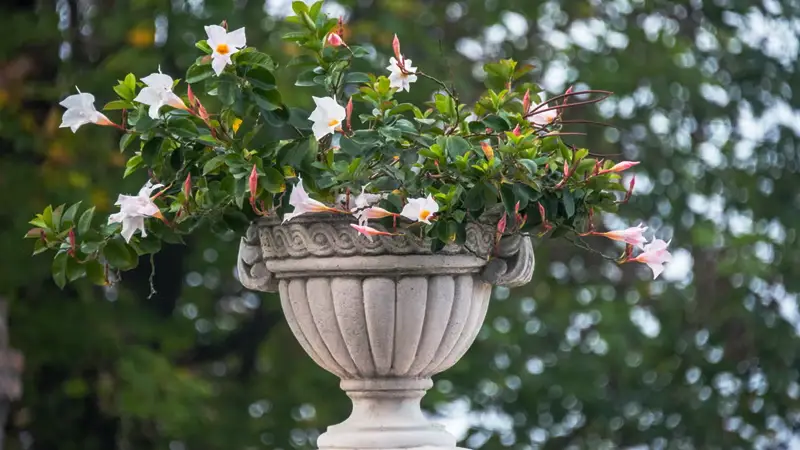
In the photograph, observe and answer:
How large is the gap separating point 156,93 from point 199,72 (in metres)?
0.10

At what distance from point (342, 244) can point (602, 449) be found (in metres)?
5.20

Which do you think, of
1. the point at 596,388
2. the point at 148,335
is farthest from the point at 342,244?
the point at 596,388

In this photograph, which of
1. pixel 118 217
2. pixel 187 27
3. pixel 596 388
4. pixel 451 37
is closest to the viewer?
pixel 118 217

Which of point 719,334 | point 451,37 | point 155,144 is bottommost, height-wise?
point 155,144

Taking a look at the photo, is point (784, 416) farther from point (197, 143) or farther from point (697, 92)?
point (197, 143)

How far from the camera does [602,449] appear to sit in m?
7.37

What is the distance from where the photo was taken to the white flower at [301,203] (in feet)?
7.84

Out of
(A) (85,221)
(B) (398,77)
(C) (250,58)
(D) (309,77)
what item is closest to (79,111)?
(A) (85,221)

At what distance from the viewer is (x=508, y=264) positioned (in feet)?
8.81

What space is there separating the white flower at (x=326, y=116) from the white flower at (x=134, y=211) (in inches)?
15.3

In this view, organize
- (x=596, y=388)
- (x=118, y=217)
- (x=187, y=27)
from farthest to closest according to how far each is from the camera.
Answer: (x=596, y=388), (x=187, y=27), (x=118, y=217)

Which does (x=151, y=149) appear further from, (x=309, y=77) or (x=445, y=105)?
(x=445, y=105)

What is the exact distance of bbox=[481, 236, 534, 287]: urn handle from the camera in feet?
8.71

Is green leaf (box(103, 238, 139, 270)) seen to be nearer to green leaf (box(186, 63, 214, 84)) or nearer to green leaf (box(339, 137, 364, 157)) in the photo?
green leaf (box(186, 63, 214, 84))
